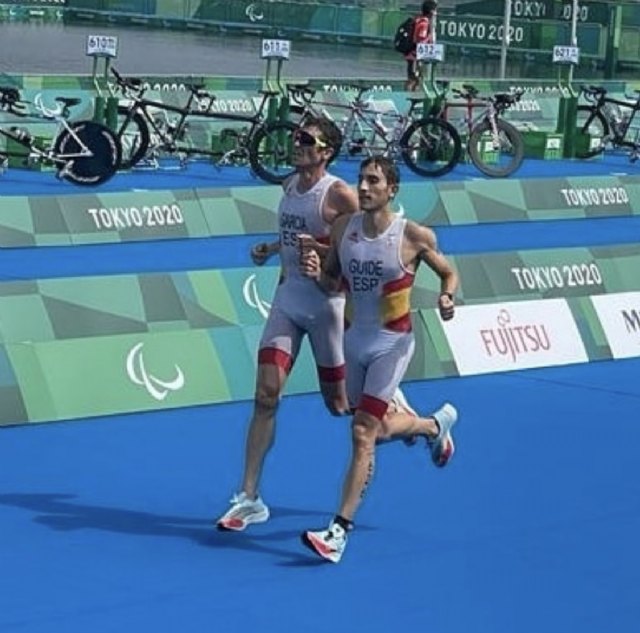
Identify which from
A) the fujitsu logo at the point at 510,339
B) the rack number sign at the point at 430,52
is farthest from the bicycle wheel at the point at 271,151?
the fujitsu logo at the point at 510,339

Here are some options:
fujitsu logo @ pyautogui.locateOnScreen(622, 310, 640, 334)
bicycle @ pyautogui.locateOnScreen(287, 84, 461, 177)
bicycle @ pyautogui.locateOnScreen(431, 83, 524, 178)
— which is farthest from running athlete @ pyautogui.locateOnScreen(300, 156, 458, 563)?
bicycle @ pyautogui.locateOnScreen(431, 83, 524, 178)

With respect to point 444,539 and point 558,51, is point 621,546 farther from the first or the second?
point 558,51

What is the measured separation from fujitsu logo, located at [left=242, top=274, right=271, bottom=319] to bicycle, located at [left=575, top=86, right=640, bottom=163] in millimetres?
13966

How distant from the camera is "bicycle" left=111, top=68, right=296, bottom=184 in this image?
70.2ft

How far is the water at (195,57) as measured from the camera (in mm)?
41406

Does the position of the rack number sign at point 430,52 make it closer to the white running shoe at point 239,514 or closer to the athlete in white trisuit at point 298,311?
the athlete in white trisuit at point 298,311

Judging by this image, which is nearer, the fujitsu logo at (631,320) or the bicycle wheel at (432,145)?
the fujitsu logo at (631,320)

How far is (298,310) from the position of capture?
8.92 metres

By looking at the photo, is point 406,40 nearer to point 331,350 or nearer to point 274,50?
point 274,50

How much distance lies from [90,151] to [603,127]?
386 inches

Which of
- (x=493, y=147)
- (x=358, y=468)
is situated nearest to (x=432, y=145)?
(x=493, y=147)

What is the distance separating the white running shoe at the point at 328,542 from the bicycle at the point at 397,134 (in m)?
14.8

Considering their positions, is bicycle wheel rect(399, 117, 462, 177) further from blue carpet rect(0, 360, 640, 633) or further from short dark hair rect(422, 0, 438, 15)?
blue carpet rect(0, 360, 640, 633)

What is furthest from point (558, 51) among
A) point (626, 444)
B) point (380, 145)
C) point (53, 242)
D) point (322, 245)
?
point (322, 245)
